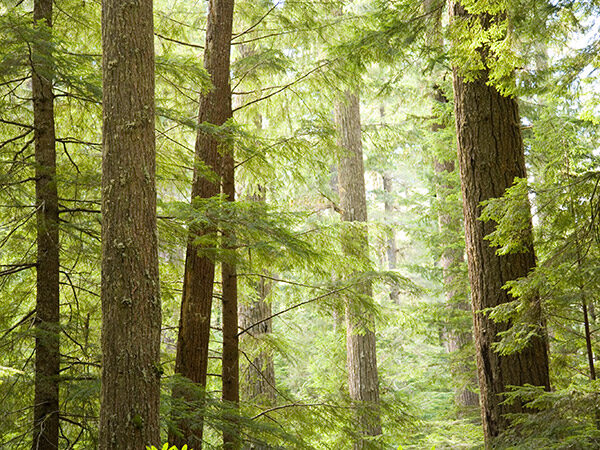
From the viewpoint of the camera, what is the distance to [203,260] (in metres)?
6.00

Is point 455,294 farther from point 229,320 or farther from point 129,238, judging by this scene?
point 129,238

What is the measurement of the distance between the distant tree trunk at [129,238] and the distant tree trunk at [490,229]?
8.88 ft

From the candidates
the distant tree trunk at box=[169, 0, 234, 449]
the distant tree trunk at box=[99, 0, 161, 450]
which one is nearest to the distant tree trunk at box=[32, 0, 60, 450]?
the distant tree trunk at box=[99, 0, 161, 450]

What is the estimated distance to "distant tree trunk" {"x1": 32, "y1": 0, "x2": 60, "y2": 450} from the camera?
4.69 m

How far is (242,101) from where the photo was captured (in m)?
8.22

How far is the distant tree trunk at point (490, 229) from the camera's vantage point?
4746 millimetres

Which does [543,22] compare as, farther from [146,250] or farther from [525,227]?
[146,250]

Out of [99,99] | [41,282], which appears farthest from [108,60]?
[41,282]

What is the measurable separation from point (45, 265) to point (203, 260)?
5.06 feet

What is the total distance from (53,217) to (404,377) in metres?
9.73

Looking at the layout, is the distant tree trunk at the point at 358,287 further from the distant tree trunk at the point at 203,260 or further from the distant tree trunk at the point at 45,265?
the distant tree trunk at the point at 45,265

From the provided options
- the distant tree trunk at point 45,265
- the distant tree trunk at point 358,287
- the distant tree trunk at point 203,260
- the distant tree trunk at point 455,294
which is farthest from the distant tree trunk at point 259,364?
the distant tree trunk at point 45,265

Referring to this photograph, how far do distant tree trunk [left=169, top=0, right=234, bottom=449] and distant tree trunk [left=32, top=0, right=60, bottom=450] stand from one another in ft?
3.63

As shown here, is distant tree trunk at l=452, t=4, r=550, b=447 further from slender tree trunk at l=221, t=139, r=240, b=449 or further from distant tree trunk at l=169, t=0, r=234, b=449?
slender tree trunk at l=221, t=139, r=240, b=449
